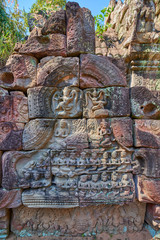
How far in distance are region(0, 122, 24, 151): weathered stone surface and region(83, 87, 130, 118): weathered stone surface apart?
3.67 ft

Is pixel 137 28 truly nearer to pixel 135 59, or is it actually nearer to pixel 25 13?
pixel 135 59

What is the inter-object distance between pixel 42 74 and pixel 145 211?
2.88 metres

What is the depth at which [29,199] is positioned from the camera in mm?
2188

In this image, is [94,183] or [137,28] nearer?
[94,183]

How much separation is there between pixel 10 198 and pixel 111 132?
1.87 m

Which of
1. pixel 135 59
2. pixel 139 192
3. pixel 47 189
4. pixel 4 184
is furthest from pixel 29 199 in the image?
pixel 135 59

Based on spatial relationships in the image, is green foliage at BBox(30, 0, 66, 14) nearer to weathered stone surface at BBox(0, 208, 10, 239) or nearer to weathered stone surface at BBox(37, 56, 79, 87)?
weathered stone surface at BBox(37, 56, 79, 87)

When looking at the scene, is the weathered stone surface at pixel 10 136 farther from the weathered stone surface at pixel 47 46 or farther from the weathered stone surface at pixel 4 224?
the weathered stone surface at pixel 47 46

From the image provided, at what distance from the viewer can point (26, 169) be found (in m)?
2.23

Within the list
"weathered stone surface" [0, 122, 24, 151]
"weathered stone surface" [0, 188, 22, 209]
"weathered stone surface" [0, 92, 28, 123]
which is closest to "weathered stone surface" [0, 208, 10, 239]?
"weathered stone surface" [0, 188, 22, 209]

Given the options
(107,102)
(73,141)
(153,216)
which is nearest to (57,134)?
(73,141)

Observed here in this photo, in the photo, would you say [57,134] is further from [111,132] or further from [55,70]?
[55,70]

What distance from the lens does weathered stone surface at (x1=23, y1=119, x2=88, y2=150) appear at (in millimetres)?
2211

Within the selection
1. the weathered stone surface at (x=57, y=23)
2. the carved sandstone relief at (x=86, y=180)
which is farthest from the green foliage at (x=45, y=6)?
the carved sandstone relief at (x=86, y=180)
